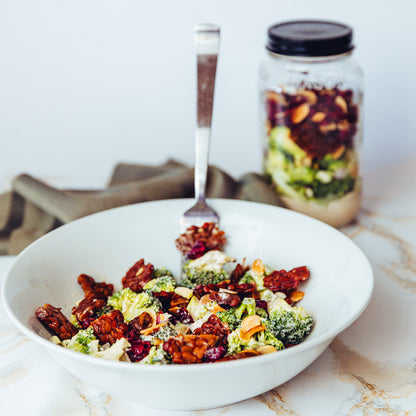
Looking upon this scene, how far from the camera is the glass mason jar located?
1672 mm

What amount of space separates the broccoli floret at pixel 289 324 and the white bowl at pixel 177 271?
0.08ft

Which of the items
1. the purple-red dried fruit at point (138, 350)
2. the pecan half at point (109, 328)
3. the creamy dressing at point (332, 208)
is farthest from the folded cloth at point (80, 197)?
the purple-red dried fruit at point (138, 350)

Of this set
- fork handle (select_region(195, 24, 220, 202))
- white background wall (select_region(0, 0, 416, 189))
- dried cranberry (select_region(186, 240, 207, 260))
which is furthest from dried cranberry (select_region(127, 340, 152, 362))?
white background wall (select_region(0, 0, 416, 189))

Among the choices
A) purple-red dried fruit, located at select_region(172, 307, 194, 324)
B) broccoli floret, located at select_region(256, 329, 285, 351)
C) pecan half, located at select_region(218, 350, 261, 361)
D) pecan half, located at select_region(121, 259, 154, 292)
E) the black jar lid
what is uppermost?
the black jar lid

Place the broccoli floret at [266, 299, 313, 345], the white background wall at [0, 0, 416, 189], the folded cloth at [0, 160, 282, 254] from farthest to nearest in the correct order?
Answer: 1. the white background wall at [0, 0, 416, 189]
2. the folded cloth at [0, 160, 282, 254]
3. the broccoli floret at [266, 299, 313, 345]

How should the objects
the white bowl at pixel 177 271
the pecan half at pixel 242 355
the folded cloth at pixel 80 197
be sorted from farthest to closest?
the folded cloth at pixel 80 197 → the pecan half at pixel 242 355 → the white bowl at pixel 177 271

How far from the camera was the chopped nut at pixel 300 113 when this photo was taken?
66.8 inches

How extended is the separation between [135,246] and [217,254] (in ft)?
0.70

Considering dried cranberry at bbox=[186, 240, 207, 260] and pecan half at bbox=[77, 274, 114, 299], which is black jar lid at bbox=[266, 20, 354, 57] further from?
pecan half at bbox=[77, 274, 114, 299]

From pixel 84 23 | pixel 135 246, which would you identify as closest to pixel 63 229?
pixel 135 246

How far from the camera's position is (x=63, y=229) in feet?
4.99

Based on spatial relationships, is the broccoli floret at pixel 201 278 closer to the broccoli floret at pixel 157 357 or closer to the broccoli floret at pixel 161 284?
the broccoli floret at pixel 161 284

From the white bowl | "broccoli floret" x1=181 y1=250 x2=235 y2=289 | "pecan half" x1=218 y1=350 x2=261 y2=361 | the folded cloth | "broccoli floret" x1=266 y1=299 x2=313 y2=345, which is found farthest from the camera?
the folded cloth

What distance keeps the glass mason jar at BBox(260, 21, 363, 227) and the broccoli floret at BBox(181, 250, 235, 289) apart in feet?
A: 1.23
